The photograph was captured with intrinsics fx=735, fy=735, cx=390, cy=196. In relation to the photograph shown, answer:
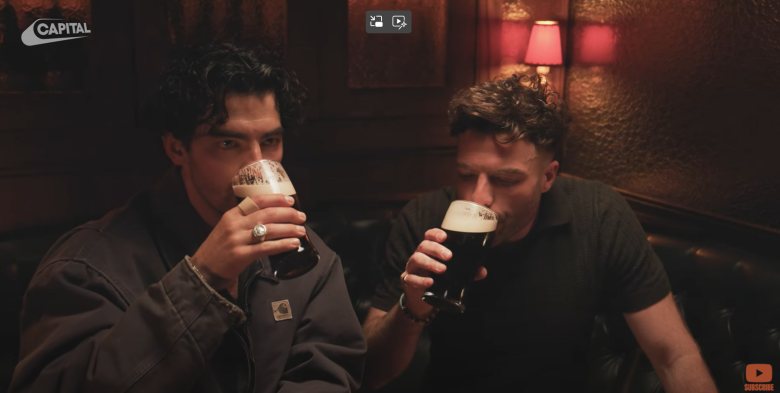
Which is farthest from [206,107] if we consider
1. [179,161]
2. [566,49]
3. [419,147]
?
[566,49]

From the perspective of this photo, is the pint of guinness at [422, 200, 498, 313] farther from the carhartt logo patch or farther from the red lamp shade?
the red lamp shade

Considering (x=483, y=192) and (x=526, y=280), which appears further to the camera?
(x=526, y=280)

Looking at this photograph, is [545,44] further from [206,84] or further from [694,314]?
[206,84]

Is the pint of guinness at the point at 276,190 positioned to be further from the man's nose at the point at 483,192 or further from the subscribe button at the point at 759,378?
the subscribe button at the point at 759,378

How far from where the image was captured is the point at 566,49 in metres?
3.77

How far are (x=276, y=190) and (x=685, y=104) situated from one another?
2250 millimetres

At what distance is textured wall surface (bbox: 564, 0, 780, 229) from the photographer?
256 cm

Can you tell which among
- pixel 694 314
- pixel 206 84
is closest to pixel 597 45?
pixel 694 314

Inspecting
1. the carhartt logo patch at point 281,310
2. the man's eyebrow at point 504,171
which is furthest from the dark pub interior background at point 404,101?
the carhartt logo patch at point 281,310

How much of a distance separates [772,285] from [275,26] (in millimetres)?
2120

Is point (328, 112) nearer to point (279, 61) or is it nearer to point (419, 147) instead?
point (419, 147)

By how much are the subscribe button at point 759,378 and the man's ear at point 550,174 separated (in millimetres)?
662

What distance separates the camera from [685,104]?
2936 millimetres

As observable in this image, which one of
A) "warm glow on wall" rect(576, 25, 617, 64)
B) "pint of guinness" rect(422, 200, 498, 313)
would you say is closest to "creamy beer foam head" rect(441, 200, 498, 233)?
"pint of guinness" rect(422, 200, 498, 313)
